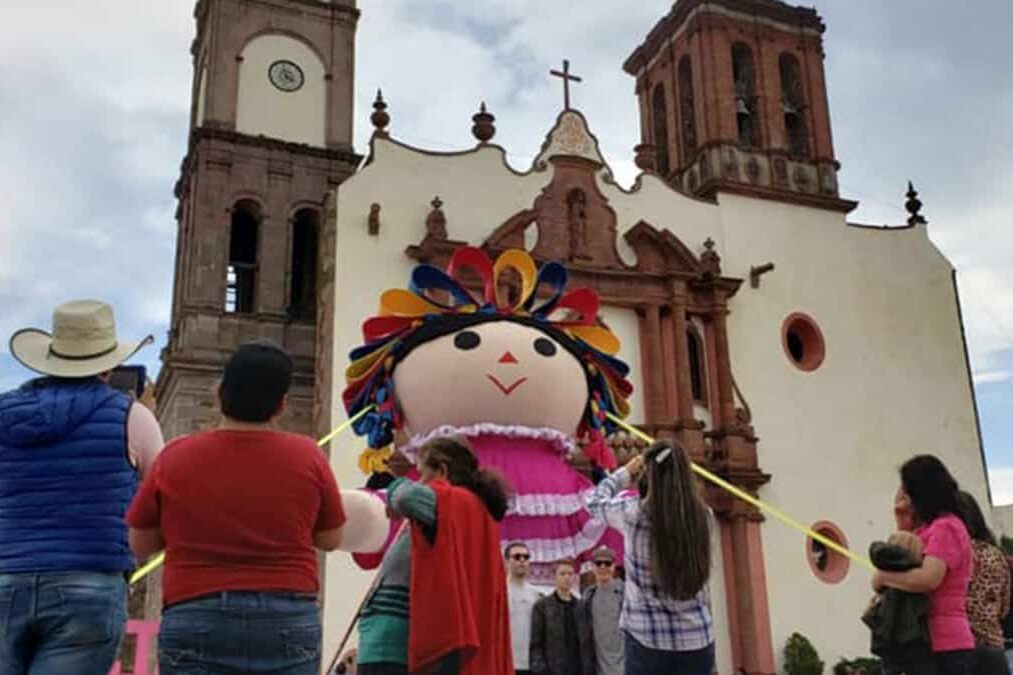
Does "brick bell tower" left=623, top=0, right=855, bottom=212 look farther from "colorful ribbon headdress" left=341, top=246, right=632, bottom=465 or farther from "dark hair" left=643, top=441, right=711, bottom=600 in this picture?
"dark hair" left=643, top=441, right=711, bottom=600

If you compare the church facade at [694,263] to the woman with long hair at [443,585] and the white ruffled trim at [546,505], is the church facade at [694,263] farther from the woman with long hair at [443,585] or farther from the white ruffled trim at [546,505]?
the woman with long hair at [443,585]

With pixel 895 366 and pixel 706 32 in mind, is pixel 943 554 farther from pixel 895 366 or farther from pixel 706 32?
pixel 706 32

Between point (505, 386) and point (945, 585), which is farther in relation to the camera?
point (505, 386)

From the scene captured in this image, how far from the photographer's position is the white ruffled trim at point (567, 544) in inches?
246

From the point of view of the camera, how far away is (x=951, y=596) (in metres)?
4.21

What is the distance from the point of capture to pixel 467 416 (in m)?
6.56

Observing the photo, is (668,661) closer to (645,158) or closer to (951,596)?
(951,596)

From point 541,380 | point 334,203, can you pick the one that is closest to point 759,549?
point 334,203

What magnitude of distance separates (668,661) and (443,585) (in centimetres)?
123

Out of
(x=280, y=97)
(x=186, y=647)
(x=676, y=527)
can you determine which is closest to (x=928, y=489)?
(x=676, y=527)

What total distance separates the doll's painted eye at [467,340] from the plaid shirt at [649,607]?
2.29m

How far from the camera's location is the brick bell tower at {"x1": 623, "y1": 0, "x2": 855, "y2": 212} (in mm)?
19312

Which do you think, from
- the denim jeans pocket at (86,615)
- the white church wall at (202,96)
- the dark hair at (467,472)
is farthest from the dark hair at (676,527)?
the white church wall at (202,96)

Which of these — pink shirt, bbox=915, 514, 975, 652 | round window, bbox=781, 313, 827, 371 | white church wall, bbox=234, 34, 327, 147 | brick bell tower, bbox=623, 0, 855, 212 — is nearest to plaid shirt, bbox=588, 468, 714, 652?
pink shirt, bbox=915, 514, 975, 652
